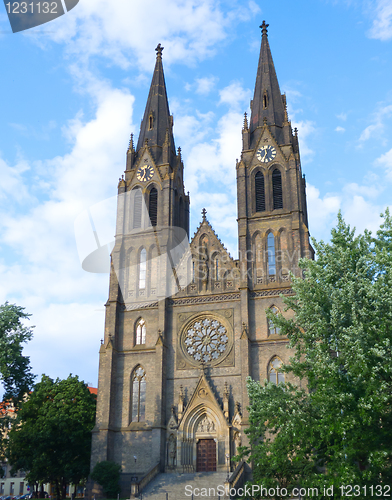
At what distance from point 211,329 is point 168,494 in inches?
493

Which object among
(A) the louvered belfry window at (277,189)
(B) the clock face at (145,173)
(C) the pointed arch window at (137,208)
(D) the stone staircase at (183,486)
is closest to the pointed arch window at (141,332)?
(C) the pointed arch window at (137,208)

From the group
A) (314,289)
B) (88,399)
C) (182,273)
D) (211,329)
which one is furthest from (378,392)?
(88,399)

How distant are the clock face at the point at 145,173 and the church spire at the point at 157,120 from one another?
1.33m

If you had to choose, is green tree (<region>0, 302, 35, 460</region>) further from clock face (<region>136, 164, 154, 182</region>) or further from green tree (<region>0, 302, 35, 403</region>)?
clock face (<region>136, 164, 154, 182</region>)

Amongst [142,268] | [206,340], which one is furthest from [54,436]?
[142,268]

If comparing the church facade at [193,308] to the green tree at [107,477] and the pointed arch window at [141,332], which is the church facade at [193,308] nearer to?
the pointed arch window at [141,332]

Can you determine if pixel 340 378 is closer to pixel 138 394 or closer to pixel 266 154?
pixel 138 394

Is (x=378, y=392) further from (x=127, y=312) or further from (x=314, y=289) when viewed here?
(x=127, y=312)

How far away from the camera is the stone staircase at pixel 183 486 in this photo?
34250 mm

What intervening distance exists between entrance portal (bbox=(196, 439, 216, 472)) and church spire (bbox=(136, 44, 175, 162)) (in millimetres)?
25541

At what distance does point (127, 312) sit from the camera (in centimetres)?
4462

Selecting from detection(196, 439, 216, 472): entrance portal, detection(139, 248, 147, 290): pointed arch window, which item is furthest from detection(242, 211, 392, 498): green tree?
detection(139, 248, 147, 290): pointed arch window

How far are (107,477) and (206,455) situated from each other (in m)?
7.10

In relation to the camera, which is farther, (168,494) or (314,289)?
(168,494)
